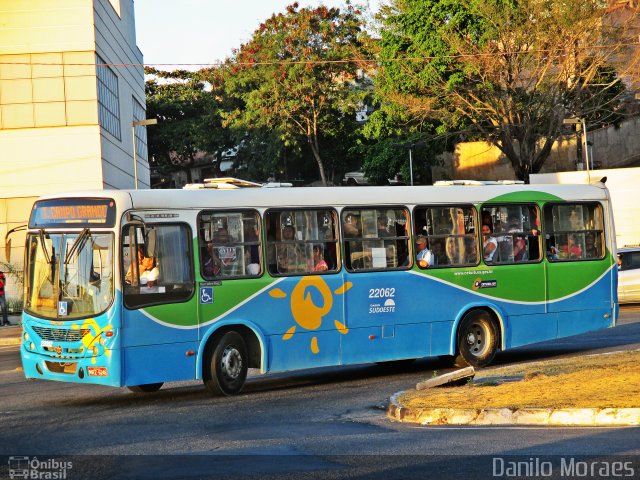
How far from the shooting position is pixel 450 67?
4659cm

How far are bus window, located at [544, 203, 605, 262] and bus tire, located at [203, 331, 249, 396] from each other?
20.9 feet

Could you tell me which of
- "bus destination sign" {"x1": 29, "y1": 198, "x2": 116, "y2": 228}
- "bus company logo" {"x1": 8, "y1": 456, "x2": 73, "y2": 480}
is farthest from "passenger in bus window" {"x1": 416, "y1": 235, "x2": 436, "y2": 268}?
"bus company logo" {"x1": 8, "y1": 456, "x2": 73, "y2": 480}

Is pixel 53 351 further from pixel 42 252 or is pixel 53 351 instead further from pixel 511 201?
pixel 511 201

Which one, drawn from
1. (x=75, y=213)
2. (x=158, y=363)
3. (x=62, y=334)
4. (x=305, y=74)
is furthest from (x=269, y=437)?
→ (x=305, y=74)

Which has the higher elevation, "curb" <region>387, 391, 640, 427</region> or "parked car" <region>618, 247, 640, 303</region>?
"parked car" <region>618, 247, 640, 303</region>

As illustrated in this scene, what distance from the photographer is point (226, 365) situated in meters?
14.7

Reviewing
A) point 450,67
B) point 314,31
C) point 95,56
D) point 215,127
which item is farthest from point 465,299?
point 215,127

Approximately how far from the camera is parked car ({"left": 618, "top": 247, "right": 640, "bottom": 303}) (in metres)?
28.9

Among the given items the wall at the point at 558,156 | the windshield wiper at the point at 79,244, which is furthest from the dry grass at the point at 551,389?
the wall at the point at 558,156

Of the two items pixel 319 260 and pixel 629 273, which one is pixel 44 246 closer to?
pixel 319 260

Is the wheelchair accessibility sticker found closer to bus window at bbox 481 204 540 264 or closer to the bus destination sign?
the bus destination sign

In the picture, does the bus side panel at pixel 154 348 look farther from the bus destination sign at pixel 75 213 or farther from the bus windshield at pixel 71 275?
the bus destination sign at pixel 75 213

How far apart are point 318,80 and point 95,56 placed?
80.4 feet

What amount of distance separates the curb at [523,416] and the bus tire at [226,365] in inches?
124
